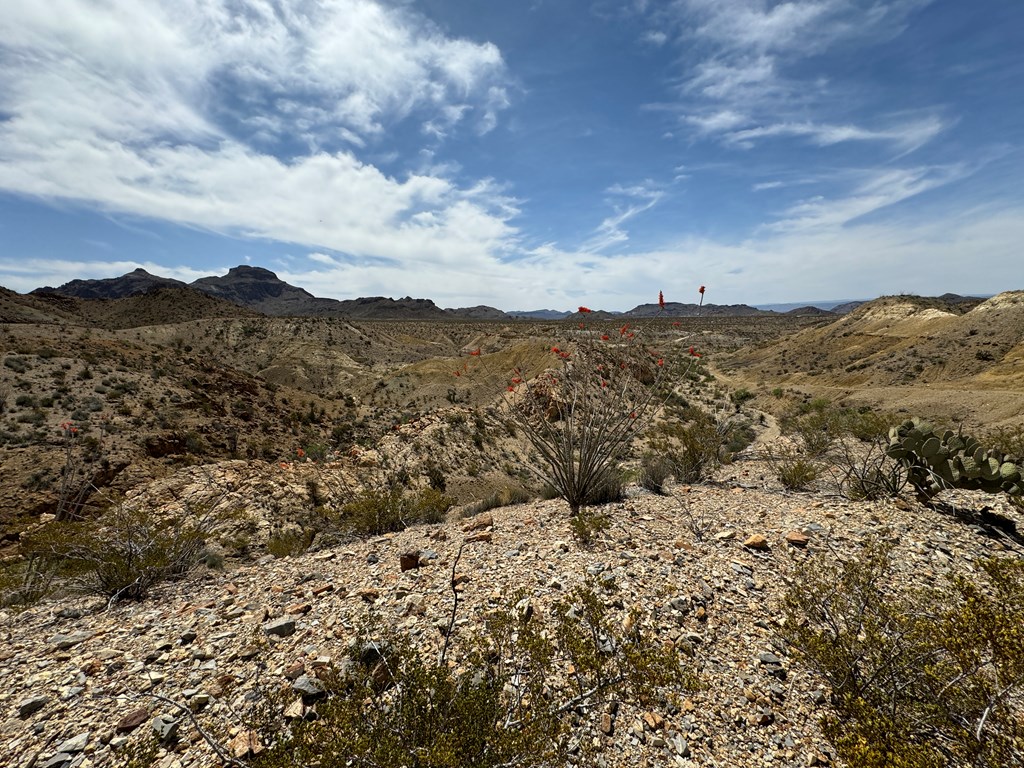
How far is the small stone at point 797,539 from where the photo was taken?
15.2ft

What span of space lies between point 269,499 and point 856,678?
10.3m

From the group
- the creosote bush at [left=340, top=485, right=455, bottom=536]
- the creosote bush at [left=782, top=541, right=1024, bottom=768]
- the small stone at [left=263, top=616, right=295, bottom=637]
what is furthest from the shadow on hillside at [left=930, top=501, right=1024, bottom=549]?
the small stone at [left=263, top=616, right=295, bottom=637]

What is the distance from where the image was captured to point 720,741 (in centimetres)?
264

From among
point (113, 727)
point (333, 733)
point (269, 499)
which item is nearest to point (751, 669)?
point (333, 733)

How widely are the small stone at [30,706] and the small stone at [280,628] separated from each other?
139 cm

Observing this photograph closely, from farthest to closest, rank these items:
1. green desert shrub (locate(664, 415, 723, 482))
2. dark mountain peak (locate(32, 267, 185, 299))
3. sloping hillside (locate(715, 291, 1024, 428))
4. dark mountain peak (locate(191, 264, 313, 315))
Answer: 1. dark mountain peak (locate(191, 264, 313, 315))
2. dark mountain peak (locate(32, 267, 185, 299))
3. sloping hillside (locate(715, 291, 1024, 428))
4. green desert shrub (locate(664, 415, 723, 482))

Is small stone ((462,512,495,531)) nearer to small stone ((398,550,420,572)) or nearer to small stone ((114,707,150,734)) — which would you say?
small stone ((398,550,420,572))

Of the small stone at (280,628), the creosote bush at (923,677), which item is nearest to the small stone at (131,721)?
the small stone at (280,628)

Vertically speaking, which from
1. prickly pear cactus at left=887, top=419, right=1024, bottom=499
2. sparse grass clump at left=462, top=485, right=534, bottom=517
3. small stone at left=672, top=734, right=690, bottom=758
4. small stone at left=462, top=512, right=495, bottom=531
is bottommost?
sparse grass clump at left=462, top=485, right=534, bottom=517

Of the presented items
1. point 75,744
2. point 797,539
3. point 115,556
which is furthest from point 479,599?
point 115,556

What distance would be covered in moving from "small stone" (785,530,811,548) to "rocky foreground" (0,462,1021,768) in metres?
0.02

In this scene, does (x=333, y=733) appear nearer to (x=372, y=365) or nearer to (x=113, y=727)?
(x=113, y=727)

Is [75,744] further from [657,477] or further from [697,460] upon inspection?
[697,460]

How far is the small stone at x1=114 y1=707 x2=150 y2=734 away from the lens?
276 cm
